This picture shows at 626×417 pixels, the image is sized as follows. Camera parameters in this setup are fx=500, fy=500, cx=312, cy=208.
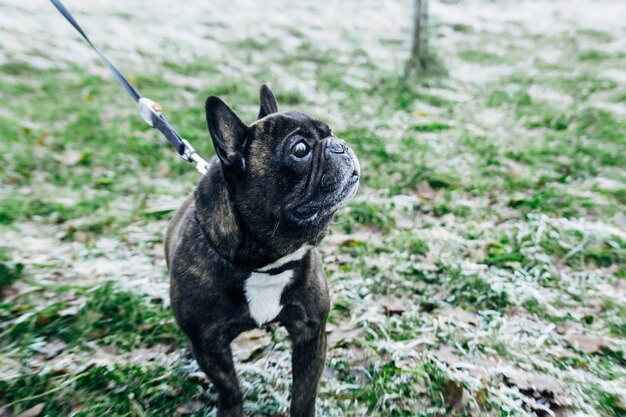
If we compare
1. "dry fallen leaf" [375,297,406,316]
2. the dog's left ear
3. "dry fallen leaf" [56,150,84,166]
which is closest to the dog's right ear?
the dog's left ear

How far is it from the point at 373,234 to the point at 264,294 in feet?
7.49

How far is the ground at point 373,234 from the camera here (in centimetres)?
280

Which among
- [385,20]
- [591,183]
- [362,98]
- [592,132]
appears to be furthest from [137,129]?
[385,20]

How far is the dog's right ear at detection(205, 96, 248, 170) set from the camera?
2045 millimetres

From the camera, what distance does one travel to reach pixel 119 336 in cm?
318

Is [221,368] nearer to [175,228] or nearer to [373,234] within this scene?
[175,228]

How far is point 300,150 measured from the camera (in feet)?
7.25

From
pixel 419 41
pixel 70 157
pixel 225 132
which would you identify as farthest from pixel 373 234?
pixel 419 41

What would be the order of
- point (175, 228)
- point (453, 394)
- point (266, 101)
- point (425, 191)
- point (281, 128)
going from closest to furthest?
point (281, 128), point (266, 101), point (453, 394), point (175, 228), point (425, 191)

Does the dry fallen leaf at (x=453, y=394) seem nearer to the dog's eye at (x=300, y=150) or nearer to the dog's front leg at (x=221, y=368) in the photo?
the dog's front leg at (x=221, y=368)

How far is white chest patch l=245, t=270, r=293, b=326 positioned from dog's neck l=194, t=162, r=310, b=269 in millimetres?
77

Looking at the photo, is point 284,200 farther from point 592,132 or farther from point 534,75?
point 534,75

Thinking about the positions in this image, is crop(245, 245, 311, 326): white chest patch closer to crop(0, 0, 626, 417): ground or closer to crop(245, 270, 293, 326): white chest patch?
crop(245, 270, 293, 326): white chest patch

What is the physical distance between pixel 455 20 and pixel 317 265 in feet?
39.2
